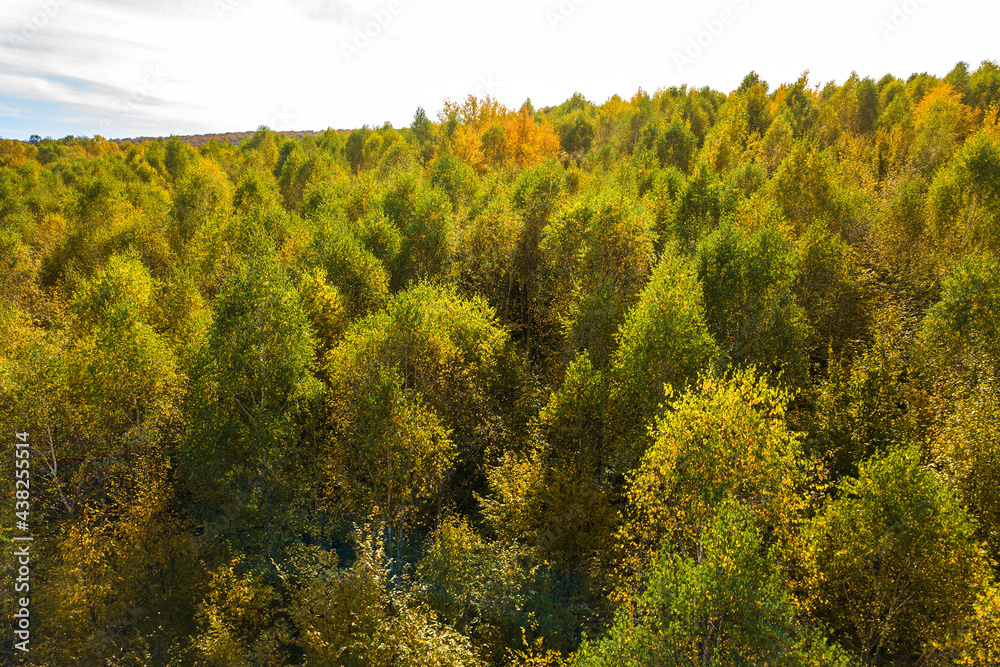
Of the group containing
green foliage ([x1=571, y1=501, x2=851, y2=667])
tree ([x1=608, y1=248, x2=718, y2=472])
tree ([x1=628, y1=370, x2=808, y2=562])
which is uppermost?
tree ([x1=608, y1=248, x2=718, y2=472])

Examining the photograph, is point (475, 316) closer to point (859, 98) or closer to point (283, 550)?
point (283, 550)

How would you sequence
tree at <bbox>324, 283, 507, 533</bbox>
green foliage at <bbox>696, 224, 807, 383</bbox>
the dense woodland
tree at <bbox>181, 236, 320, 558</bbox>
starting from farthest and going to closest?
green foliage at <bbox>696, 224, 807, 383</bbox> < tree at <bbox>181, 236, 320, 558</bbox> < tree at <bbox>324, 283, 507, 533</bbox> < the dense woodland

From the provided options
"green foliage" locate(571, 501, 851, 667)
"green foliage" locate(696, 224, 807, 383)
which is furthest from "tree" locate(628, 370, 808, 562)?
"green foliage" locate(696, 224, 807, 383)

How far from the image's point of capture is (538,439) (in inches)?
1432

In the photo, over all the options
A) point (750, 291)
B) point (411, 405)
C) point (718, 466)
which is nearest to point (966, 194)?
point (750, 291)

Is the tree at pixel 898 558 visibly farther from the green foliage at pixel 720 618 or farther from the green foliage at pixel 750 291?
the green foliage at pixel 750 291

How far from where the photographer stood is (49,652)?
26.9 metres

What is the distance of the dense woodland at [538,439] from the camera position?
2169cm

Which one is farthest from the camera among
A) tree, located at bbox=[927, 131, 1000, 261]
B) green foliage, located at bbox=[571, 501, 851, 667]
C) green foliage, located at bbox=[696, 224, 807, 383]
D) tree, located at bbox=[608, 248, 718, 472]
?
tree, located at bbox=[927, 131, 1000, 261]

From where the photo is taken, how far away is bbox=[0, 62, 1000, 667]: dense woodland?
21688 mm

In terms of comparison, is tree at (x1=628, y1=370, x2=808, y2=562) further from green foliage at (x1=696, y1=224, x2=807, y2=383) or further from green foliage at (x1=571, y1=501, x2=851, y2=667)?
green foliage at (x1=696, y1=224, x2=807, y2=383)

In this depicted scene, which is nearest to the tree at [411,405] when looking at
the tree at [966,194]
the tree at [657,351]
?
the tree at [657,351]

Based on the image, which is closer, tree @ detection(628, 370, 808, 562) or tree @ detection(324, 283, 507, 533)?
tree @ detection(628, 370, 808, 562)

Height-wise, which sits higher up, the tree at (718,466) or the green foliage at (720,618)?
the tree at (718,466)
